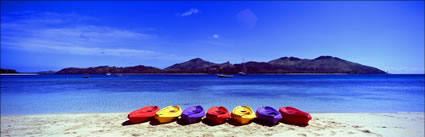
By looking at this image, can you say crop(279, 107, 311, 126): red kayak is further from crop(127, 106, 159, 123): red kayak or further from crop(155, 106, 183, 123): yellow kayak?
Result: crop(127, 106, 159, 123): red kayak

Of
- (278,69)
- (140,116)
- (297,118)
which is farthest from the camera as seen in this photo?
(278,69)

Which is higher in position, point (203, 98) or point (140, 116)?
point (140, 116)

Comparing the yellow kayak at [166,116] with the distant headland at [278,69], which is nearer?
the yellow kayak at [166,116]

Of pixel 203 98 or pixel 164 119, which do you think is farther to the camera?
pixel 203 98

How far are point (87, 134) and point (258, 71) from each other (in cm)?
12995

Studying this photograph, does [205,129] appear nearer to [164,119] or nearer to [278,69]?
[164,119]

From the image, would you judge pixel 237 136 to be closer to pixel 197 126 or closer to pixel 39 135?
pixel 197 126

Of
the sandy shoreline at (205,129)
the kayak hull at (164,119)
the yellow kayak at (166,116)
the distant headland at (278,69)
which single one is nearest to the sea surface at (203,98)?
the sandy shoreline at (205,129)

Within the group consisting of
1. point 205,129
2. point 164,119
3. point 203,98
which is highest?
point 164,119

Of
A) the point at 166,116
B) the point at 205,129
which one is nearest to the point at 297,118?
the point at 205,129

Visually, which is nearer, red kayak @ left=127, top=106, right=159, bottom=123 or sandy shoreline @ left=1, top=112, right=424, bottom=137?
sandy shoreline @ left=1, top=112, right=424, bottom=137

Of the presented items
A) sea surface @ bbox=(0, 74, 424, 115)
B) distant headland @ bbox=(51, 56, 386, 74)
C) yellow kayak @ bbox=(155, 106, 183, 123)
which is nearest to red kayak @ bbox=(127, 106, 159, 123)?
yellow kayak @ bbox=(155, 106, 183, 123)

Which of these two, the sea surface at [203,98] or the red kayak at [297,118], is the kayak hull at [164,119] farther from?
the sea surface at [203,98]

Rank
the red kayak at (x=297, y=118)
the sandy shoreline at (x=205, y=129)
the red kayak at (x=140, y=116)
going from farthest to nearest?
the red kayak at (x=140, y=116) → the red kayak at (x=297, y=118) → the sandy shoreline at (x=205, y=129)
